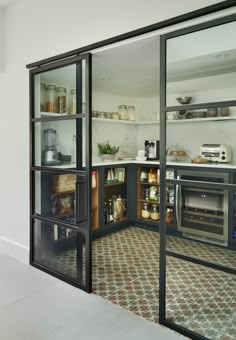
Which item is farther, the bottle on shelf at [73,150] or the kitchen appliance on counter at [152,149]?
the kitchen appliance on counter at [152,149]

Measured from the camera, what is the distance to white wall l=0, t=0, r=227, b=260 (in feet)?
8.54

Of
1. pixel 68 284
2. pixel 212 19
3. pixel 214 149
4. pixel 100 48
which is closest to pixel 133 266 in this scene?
pixel 68 284

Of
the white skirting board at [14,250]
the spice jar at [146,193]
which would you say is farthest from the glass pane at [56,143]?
the spice jar at [146,193]

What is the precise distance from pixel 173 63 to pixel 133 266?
2.33 m

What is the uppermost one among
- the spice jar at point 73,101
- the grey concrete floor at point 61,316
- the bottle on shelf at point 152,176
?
the spice jar at point 73,101

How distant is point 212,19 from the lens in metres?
2.02

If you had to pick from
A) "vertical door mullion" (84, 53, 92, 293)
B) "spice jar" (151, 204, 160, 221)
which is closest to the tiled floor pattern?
"vertical door mullion" (84, 53, 92, 293)

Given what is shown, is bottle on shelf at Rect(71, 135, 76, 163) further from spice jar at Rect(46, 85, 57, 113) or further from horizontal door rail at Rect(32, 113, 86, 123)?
→ spice jar at Rect(46, 85, 57, 113)

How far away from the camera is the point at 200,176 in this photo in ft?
9.20

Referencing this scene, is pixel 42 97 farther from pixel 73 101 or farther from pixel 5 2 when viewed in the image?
pixel 5 2

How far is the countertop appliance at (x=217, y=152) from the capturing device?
2.74m

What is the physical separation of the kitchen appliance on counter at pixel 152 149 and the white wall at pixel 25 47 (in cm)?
234

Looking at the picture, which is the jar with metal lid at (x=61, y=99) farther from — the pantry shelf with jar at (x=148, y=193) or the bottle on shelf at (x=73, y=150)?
the pantry shelf with jar at (x=148, y=193)

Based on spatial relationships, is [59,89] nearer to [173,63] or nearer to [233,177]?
[173,63]
